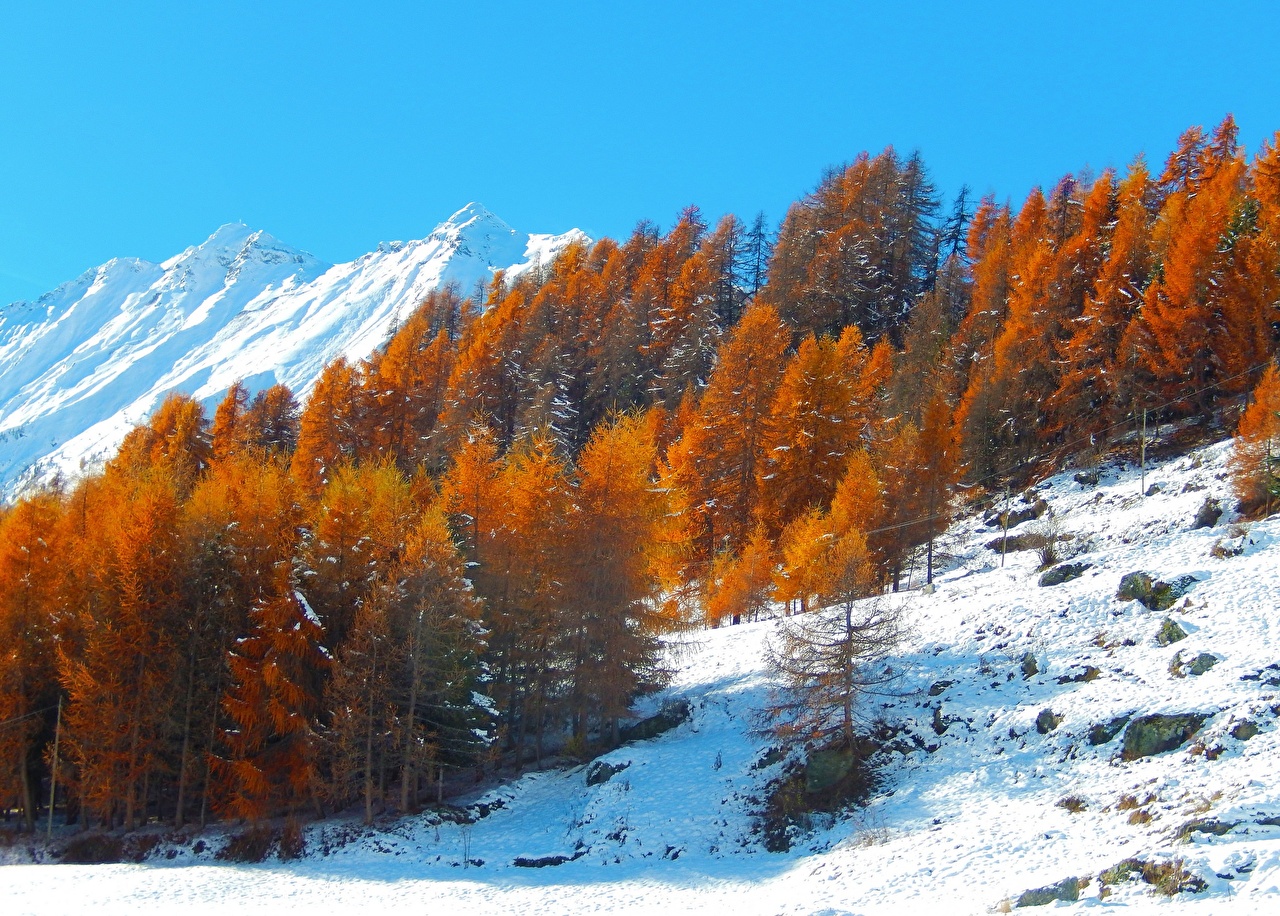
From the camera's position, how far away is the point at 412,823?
2400 cm

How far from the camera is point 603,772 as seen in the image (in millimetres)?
24125

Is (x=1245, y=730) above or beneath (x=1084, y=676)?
beneath

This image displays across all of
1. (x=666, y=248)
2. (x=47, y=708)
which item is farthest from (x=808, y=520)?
(x=666, y=248)

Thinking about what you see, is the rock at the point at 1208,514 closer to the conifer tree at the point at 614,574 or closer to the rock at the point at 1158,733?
the rock at the point at 1158,733

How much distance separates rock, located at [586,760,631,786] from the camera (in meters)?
24.0

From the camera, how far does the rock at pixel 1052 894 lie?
13242 mm

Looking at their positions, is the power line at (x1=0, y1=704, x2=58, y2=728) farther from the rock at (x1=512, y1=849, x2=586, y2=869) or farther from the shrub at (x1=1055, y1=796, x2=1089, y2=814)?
the shrub at (x1=1055, y1=796, x2=1089, y2=814)

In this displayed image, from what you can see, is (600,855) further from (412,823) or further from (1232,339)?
(1232,339)

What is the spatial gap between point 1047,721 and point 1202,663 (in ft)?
11.3

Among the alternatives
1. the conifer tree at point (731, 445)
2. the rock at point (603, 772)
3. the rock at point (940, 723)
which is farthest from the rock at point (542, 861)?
the conifer tree at point (731, 445)

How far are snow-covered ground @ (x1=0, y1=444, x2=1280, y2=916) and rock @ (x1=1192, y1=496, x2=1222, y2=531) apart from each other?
0.51 metres

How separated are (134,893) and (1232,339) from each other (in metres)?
41.4

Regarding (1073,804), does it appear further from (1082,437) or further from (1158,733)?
(1082,437)

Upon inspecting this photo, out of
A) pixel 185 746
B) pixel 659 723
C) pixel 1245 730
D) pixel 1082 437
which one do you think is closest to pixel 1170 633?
pixel 1245 730
